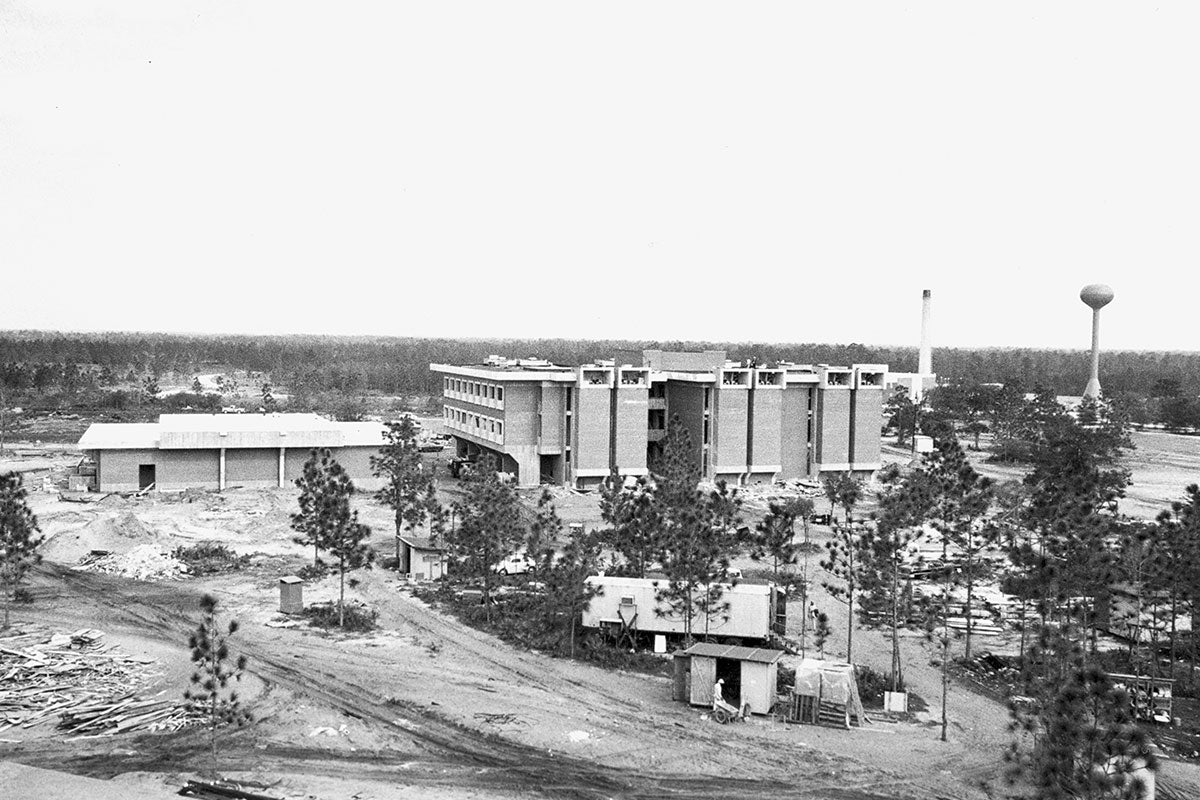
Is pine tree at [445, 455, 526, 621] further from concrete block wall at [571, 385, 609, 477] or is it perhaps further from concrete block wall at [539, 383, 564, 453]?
concrete block wall at [539, 383, 564, 453]

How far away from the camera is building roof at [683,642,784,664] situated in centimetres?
2298

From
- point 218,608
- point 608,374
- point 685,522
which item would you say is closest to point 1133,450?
point 608,374

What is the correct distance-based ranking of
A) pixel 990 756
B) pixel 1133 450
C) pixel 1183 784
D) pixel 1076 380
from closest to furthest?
pixel 1183 784 → pixel 990 756 → pixel 1133 450 → pixel 1076 380

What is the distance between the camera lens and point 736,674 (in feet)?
78.1

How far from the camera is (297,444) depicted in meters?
53.6

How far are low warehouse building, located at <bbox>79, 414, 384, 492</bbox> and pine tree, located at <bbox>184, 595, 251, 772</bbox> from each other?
28873 millimetres

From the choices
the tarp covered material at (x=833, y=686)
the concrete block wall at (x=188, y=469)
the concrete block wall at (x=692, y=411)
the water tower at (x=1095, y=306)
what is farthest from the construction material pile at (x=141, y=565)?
the water tower at (x=1095, y=306)

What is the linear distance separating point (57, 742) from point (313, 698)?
5.13m

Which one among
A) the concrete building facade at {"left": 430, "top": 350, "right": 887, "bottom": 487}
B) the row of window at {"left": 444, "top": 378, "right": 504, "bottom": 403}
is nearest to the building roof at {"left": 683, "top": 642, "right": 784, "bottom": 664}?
the concrete building facade at {"left": 430, "top": 350, "right": 887, "bottom": 487}

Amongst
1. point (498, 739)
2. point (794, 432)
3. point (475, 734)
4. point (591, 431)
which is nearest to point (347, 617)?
point (475, 734)

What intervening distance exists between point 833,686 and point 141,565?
24.9 m

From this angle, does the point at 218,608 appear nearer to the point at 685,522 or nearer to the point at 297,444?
the point at 685,522

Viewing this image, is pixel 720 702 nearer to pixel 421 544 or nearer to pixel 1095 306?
pixel 421 544

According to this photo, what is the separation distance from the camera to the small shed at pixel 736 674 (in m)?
22.9
